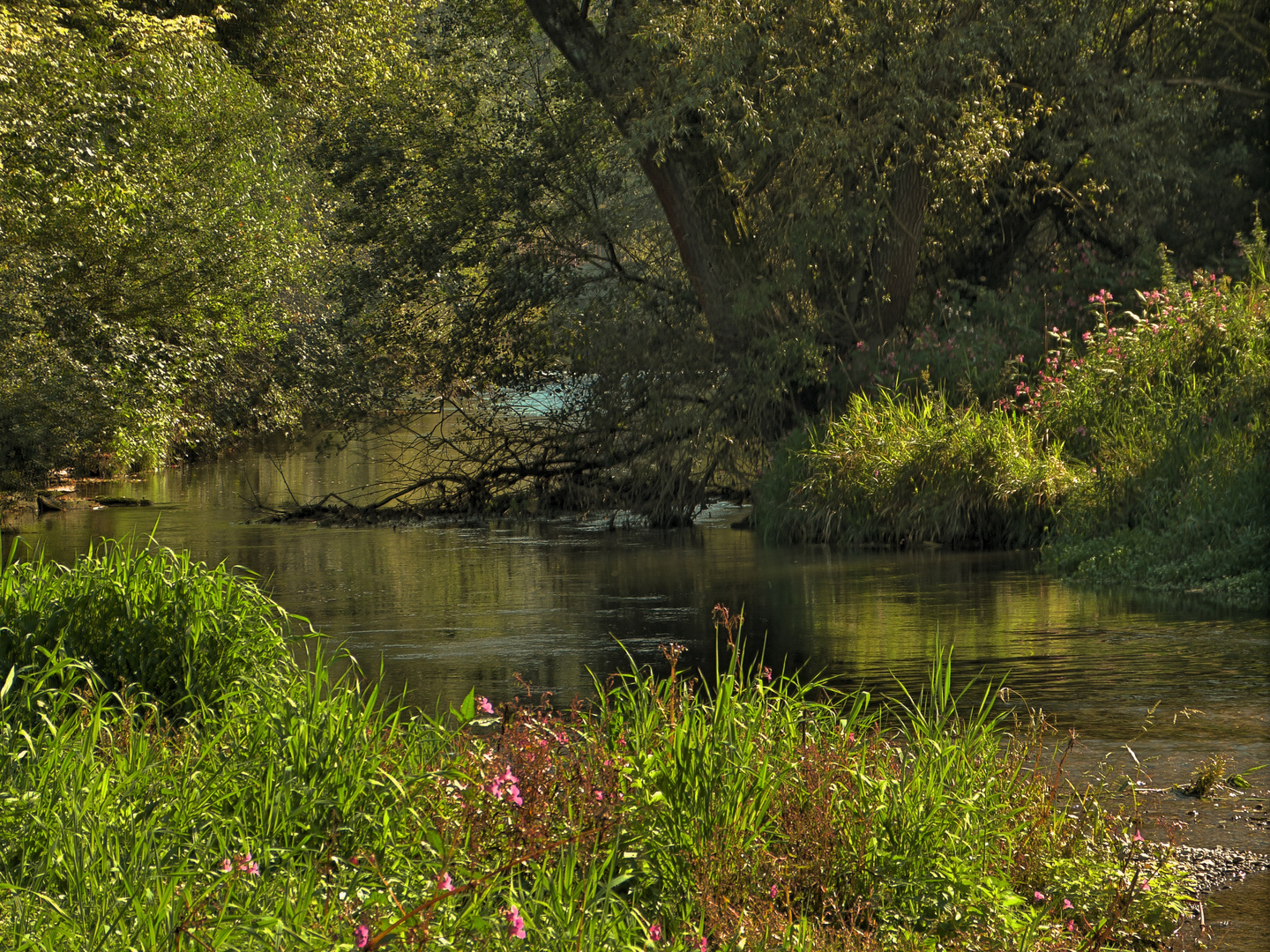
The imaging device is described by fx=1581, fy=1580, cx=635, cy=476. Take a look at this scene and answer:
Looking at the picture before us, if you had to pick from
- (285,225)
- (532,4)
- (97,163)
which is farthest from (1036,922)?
(285,225)

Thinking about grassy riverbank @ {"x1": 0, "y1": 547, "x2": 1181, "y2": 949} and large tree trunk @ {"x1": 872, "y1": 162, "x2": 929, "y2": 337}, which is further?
large tree trunk @ {"x1": 872, "y1": 162, "x2": 929, "y2": 337}

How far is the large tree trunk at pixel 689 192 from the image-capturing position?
21578mm

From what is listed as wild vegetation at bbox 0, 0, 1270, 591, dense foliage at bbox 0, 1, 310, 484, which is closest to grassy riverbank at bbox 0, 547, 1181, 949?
wild vegetation at bbox 0, 0, 1270, 591

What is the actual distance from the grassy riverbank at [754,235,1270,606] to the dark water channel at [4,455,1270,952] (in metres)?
0.69

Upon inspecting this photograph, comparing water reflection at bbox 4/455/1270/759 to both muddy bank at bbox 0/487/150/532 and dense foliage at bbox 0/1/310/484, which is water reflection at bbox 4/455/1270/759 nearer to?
muddy bank at bbox 0/487/150/532

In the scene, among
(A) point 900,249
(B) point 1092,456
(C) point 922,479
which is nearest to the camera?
(B) point 1092,456

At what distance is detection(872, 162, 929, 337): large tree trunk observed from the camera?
68.3ft

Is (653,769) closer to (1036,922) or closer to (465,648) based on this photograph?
(1036,922)

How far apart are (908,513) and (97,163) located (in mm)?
13468

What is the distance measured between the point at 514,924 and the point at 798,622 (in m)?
9.35

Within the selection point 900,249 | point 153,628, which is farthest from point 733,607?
point 900,249

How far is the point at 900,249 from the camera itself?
21312 millimetres

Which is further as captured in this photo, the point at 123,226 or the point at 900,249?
the point at 123,226

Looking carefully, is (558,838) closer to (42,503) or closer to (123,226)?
(123,226)
